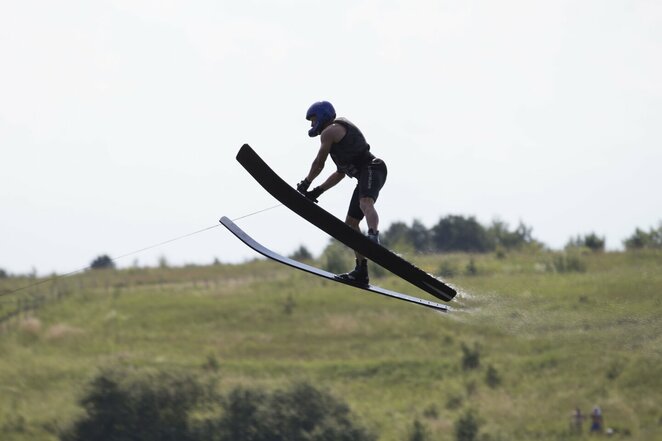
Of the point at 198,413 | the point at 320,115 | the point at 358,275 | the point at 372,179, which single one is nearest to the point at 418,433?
the point at 198,413

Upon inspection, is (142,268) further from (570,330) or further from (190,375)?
(570,330)

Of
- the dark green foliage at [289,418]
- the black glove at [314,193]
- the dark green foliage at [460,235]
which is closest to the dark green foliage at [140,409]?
the dark green foliage at [289,418]

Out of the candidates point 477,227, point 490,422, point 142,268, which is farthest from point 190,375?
point 477,227

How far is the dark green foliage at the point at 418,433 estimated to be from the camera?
43.2 meters

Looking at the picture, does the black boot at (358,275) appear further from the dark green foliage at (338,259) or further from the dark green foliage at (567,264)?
the dark green foliage at (338,259)

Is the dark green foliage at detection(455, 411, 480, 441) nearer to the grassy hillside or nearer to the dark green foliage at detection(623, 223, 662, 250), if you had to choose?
the grassy hillside

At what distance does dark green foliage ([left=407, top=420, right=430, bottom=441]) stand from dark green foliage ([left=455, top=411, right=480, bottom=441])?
1.35 meters

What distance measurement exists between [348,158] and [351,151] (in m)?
0.09

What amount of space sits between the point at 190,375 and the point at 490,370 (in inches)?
504

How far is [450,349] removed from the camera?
55.2m

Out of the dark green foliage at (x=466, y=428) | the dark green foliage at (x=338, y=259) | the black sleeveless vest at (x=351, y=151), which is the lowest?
the dark green foliage at (x=466, y=428)

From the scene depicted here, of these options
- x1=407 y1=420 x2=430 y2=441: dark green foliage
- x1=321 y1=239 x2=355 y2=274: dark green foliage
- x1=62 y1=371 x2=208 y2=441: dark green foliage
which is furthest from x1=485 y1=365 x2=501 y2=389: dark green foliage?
x1=62 y1=371 x2=208 y2=441: dark green foliage

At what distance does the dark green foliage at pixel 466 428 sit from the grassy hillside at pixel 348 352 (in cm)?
37

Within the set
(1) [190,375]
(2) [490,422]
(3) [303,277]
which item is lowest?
(2) [490,422]
